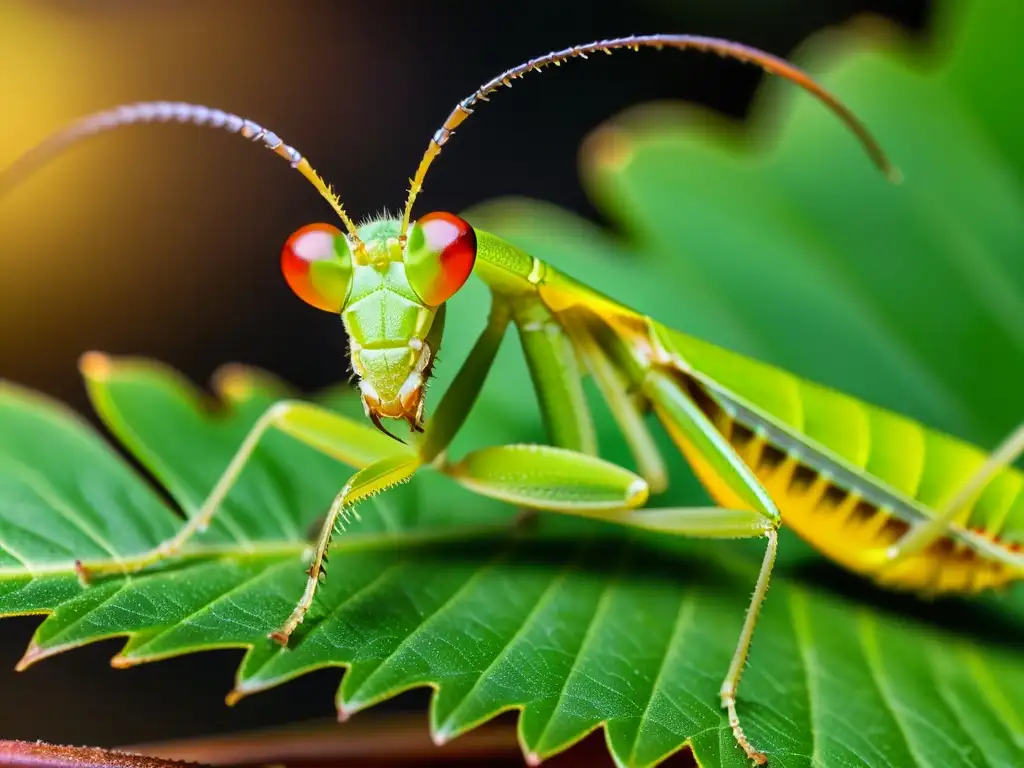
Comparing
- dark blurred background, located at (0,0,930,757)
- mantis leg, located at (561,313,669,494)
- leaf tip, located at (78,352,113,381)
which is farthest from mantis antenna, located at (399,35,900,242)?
dark blurred background, located at (0,0,930,757)

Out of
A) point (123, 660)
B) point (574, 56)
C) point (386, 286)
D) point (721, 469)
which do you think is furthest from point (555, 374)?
point (123, 660)

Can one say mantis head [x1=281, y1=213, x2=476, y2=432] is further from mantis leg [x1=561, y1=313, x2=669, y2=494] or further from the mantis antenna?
mantis leg [x1=561, y1=313, x2=669, y2=494]

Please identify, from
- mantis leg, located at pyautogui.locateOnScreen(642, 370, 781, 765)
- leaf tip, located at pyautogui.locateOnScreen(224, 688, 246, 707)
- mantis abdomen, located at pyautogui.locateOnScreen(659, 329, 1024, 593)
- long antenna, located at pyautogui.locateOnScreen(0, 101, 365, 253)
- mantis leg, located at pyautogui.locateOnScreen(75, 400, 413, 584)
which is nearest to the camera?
leaf tip, located at pyautogui.locateOnScreen(224, 688, 246, 707)

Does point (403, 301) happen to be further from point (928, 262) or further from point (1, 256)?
point (1, 256)

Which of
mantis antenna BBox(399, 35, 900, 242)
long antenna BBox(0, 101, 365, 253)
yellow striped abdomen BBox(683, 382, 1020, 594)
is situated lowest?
yellow striped abdomen BBox(683, 382, 1020, 594)

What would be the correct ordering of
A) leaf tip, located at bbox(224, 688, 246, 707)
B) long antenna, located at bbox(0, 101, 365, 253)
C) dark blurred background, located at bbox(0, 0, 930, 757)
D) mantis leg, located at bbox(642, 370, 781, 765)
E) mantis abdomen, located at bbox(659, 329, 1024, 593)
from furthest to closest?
dark blurred background, located at bbox(0, 0, 930, 757)
mantis abdomen, located at bbox(659, 329, 1024, 593)
mantis leg, located at bbox(642, 370, 781, 765)
long antenna, located at bbox(0, 101, 365, 253)
leaf tip, located at bbox(224, 688, 246, 707)

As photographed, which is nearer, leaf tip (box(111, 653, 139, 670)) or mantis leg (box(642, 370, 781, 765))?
leaf tip (box(111, 653, 139, 670))
